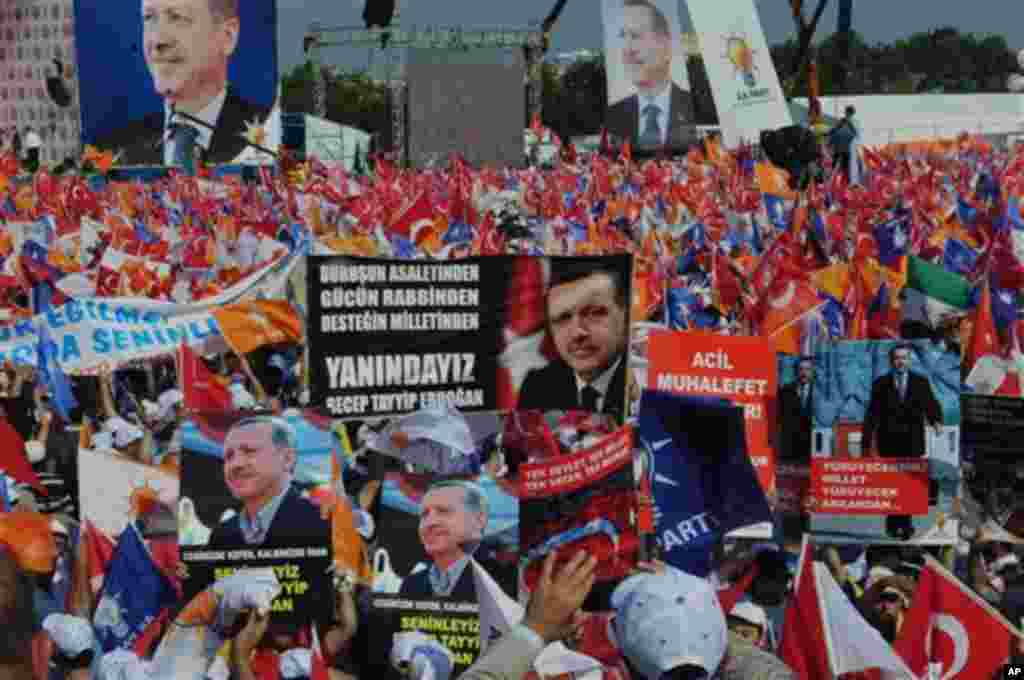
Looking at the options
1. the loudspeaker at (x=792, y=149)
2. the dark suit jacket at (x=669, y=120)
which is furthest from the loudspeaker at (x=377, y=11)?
the loudspeaker at (x=792, y=149)

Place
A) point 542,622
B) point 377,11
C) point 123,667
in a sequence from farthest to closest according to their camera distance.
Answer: point 377,11
point 123,667
point 542,622

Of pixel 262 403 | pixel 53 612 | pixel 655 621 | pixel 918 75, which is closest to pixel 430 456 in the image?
pixel 53 612

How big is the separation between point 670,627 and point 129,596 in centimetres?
176

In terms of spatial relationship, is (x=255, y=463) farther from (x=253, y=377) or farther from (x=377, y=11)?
(x=377, y=11)

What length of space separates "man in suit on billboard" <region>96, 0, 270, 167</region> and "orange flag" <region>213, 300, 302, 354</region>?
34.3m

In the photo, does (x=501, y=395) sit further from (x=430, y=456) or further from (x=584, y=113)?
(x=584, y=113)

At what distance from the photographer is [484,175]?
79.8ft

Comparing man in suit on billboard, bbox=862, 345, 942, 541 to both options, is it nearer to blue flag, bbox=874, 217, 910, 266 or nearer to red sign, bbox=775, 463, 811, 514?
red sign, bbox=775, 463, 811, 514

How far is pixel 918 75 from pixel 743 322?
8759 centimetres

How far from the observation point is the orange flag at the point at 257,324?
838 cm

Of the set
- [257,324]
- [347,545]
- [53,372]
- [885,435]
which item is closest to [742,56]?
[257,324]

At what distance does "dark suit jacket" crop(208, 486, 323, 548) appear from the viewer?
529cm

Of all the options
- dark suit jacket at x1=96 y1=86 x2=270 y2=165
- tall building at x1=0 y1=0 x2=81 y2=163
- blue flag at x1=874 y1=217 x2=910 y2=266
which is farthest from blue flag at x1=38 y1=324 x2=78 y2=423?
tall building at x1=0 y1=0 x2=81 y2=163

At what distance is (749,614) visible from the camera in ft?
18.2
